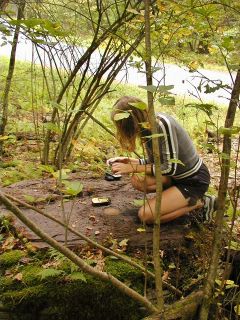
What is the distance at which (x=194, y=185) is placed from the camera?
3275mm

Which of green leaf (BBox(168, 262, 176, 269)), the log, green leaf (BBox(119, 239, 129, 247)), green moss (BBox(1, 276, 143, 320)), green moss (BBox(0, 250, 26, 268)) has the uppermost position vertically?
the log

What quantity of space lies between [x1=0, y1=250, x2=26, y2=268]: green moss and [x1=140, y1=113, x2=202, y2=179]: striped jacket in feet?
3.86

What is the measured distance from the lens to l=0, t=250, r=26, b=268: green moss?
2762 mm

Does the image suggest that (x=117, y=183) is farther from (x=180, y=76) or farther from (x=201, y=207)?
(x=180, y=76)

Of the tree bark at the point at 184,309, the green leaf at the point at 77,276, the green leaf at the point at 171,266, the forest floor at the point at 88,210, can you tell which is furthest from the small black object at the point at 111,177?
the tree bark at the point at 184,309

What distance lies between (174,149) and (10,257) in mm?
1490

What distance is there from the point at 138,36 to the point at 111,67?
1.90 ft

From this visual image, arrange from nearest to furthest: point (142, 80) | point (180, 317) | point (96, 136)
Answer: point (180, 317)
point (96, 136)
point (142, 80)

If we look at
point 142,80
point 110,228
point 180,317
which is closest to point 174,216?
point 110,228

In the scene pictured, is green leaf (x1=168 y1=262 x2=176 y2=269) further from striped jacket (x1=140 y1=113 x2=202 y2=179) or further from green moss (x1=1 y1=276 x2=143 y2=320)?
striped jacket (x1=140 y1=113 x2=202 y2=179)

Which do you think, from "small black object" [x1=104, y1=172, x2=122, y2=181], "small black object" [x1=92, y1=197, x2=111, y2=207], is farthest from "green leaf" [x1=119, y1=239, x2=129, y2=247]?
"small black object" [x1=104, y1=172, x2=122, y2=181]

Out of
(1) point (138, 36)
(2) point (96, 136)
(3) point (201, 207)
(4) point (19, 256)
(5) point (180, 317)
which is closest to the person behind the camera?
(5) point (180, 317)

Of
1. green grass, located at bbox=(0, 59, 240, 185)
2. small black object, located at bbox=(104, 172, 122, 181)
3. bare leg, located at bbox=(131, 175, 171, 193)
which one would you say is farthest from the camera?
green grass, located at bbox=(0, 59, 240, 185)

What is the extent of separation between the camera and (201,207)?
3404 millimetres
